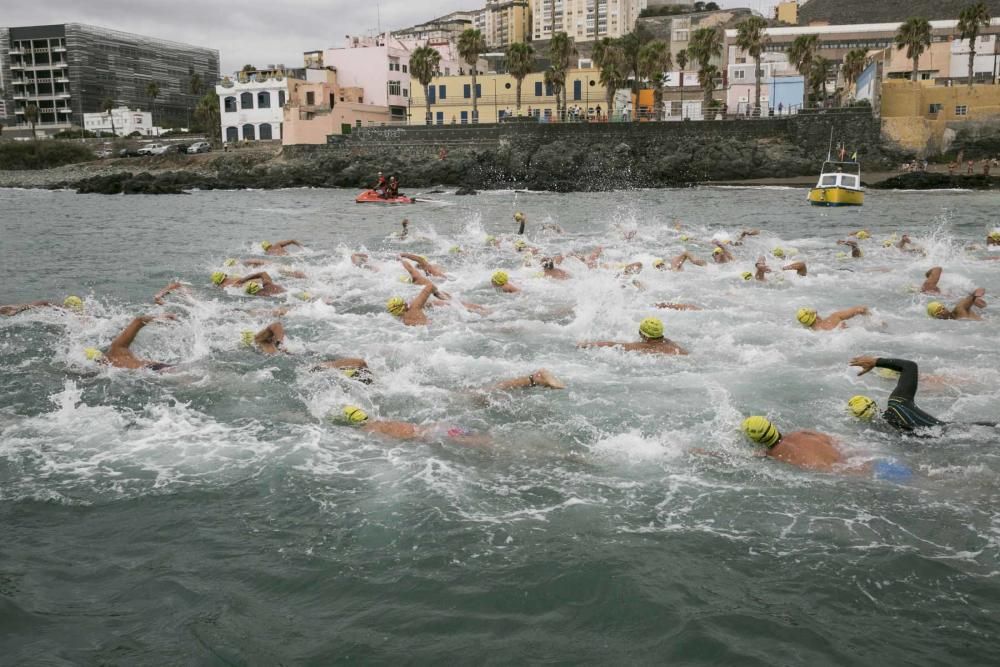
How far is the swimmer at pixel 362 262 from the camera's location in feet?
63.7

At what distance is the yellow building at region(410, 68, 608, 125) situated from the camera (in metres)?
71.1

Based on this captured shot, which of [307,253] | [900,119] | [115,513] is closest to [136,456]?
[115,513]

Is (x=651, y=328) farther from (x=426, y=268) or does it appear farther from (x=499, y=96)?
(x=499, y=96)

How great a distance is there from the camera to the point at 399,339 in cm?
1263

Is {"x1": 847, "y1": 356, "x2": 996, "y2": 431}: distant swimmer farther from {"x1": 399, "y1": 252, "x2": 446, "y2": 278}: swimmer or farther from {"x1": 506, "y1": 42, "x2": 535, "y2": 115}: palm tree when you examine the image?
{"x1": 506, "y1": 42, "x2": 535, "y2": 115}: palm tree

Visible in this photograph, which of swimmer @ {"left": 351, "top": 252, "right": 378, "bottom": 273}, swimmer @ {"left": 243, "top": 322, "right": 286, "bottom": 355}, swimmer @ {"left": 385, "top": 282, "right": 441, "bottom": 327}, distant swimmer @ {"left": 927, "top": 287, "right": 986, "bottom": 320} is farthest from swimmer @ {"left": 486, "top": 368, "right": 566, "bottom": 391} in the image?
swimmer @ {"left": 351, "top": 252, "right": 378, "bottom": 273}

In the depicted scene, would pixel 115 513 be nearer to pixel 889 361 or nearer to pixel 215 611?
pixel 215 611

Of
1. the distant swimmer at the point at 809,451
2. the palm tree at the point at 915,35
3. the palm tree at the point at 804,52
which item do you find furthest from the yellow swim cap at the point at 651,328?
the palm tree at the point at 915,35

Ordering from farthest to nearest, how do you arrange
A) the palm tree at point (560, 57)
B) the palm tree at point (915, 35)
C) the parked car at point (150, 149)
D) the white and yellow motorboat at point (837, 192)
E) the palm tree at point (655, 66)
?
the parked car at point (150, 149) < the palm tree at point (560, 57) < the palm tree at point (655, 66) < the palm tree at point (915, 35) < the white and yellow motorboat at point (837, 192)

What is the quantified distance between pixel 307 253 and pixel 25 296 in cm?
775

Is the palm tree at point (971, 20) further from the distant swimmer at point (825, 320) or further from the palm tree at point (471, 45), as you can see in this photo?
the distant swimmer at point (825, 320)

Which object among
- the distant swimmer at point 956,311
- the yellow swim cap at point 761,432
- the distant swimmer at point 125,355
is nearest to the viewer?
the yellow swim cap at point 761,432

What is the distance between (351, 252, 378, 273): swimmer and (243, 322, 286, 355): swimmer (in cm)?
735

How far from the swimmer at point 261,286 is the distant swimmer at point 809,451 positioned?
11167 millimetres
